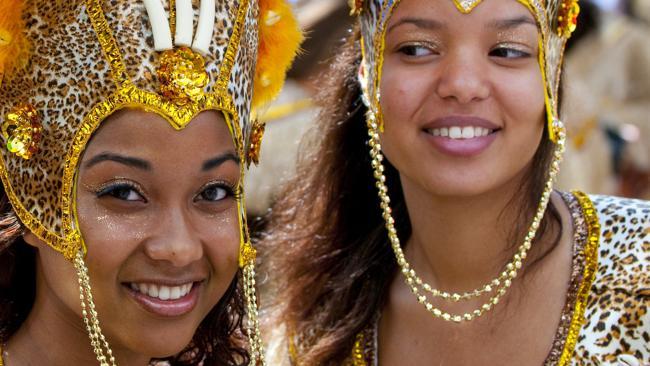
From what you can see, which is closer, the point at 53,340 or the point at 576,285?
the point at 53,340

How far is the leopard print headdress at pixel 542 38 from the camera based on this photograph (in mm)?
3322

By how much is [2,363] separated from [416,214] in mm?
1423

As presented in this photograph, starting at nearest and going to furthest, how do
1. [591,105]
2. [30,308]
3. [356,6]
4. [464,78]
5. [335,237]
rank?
[30,308], [464,78], [356,6], [335,237], [591,105]

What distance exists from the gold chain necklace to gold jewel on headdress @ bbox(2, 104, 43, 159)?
3.90 feet

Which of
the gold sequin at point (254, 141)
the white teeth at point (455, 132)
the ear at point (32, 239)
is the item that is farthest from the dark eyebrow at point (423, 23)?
the ear at point (32, 239)

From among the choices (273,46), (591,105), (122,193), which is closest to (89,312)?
(122,193)

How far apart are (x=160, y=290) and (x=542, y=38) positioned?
1.40 metres

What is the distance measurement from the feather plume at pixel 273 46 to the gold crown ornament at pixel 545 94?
Answer: 49 cm

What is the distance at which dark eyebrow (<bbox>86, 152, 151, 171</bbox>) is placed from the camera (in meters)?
2.55

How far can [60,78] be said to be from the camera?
2607 millimetres

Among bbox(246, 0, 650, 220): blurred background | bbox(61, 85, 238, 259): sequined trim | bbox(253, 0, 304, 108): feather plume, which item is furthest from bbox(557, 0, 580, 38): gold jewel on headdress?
bbox(246, 0, 650, 220): blurred background

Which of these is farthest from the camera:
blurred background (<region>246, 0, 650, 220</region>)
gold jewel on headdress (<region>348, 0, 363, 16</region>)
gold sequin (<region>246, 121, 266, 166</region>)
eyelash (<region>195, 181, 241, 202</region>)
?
blurred background (<region>246, 0, 650, 220</region>)

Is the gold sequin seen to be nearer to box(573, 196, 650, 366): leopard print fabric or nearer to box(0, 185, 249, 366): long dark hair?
box(0, 185, 249, 366): long dark hair

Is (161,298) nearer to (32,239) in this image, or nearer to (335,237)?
(32,239)
